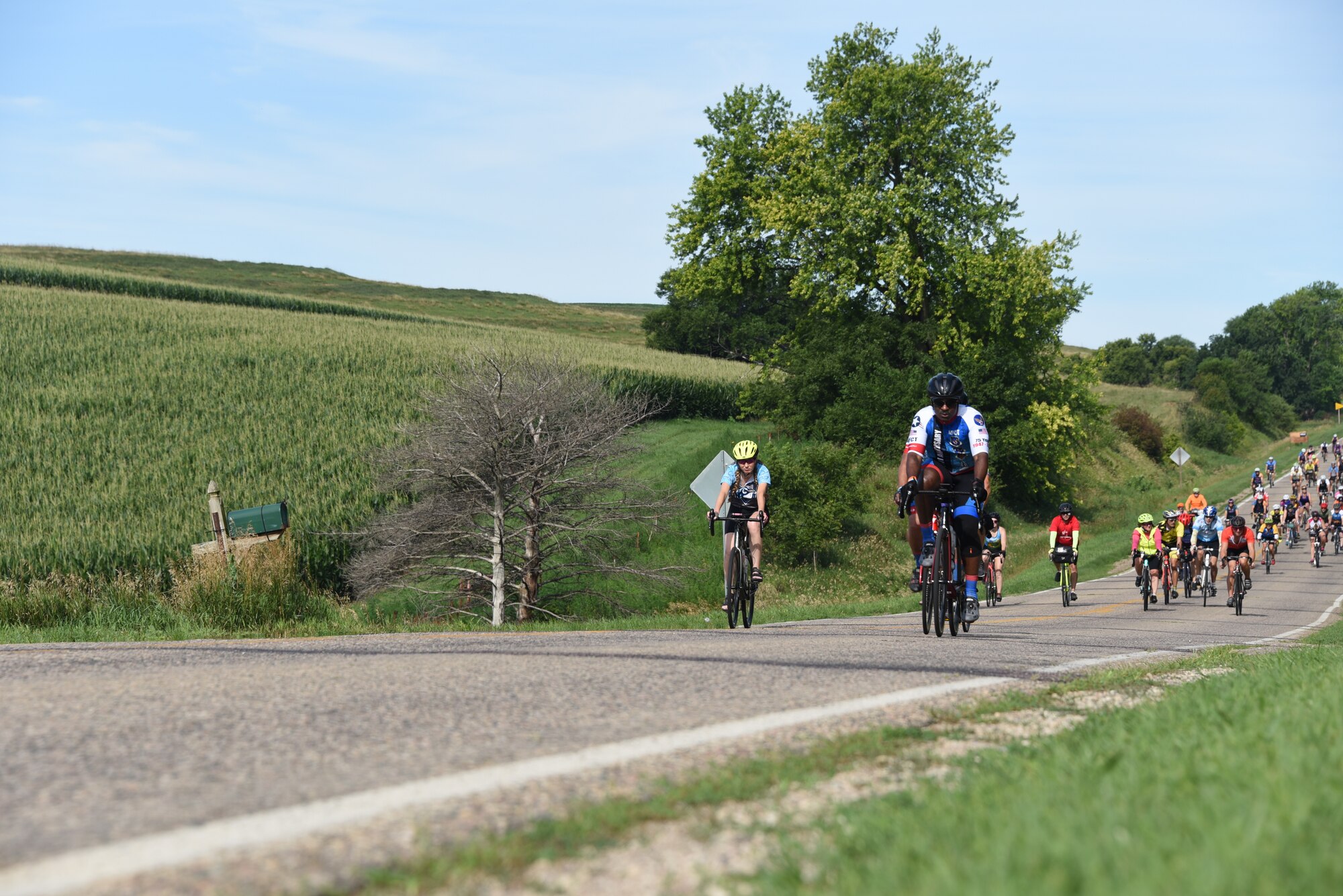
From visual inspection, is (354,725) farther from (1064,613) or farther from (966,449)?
(1064,613)

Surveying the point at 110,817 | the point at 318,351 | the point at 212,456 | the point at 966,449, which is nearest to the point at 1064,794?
the point at 110,817

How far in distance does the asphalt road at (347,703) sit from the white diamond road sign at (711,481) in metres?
9.44

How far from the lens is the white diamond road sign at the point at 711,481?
2027cm

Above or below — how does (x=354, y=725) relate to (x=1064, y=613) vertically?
above

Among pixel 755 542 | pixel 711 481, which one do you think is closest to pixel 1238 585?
pixel 711 481

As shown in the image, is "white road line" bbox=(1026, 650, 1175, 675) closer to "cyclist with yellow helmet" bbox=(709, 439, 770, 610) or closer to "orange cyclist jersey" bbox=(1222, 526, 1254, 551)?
"cyclist with yellow helmet" bbox=(709, 439, 770, 610)

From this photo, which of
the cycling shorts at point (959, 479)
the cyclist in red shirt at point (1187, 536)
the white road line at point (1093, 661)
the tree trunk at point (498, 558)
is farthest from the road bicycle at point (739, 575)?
the cyclist in red shirt at point (1187, 536)

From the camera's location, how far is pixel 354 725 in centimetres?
481

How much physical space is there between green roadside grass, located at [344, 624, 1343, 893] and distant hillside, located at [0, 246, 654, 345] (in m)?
97.3

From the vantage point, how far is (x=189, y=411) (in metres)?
38.8

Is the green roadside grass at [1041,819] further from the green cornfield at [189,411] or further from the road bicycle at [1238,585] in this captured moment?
the green cornfield at [189,411]

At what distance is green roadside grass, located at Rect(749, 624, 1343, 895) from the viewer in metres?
2.39

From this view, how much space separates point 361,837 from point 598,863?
0.68m

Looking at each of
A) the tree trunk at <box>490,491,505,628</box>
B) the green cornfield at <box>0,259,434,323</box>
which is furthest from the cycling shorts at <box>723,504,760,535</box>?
the green cornfield at <box>0,259,434,323</box>
